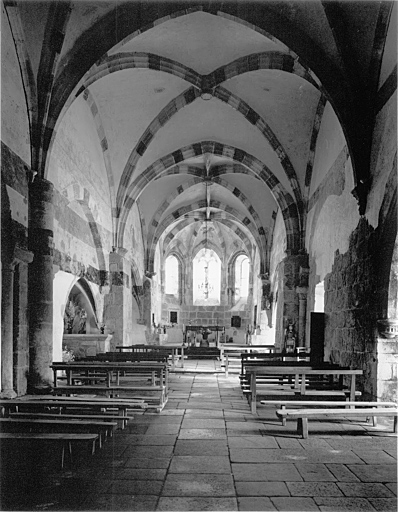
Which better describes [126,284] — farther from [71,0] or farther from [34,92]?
[71,0]

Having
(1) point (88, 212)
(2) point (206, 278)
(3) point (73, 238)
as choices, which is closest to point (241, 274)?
(2) point (206, 278)

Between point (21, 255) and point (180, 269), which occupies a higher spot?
point (21, 255)

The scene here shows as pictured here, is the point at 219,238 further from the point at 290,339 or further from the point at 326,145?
the point at 326,145

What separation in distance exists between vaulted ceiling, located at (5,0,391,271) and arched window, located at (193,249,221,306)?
922 cm

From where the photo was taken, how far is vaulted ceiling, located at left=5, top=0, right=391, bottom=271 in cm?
767

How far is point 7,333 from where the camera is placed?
7.13m

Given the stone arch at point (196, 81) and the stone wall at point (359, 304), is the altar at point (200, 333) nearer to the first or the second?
the stone arch at point (196, 81)

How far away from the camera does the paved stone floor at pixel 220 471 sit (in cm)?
341

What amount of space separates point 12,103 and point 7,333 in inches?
138

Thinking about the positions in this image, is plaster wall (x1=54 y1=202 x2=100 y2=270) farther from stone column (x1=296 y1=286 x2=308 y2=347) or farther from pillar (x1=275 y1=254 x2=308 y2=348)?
stone column (x1=296 y1=286 x2=308 y2=347)

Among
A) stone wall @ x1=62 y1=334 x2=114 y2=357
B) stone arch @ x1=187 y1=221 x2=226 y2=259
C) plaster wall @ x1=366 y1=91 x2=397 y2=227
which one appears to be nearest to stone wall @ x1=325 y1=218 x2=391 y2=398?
plaster wall @ x1=366 y1=91 x2=397 y2=227

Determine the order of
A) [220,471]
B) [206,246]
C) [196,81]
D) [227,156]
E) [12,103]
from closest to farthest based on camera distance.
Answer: [220,471], [12,103], [196,81], [227,156], [206,246]

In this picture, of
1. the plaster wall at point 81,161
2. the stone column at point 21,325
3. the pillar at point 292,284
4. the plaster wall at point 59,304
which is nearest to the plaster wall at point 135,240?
the plaster wall at point 81,161

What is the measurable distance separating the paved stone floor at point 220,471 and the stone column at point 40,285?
2.41m
